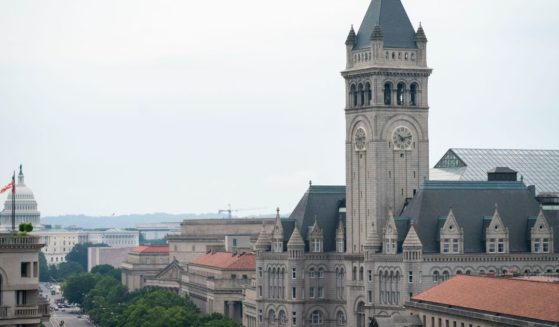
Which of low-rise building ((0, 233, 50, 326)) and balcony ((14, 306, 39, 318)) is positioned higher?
low-rise building ((0, 233, 50, 326))

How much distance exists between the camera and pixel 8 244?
Answer: 106m

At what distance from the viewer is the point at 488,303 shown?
158m

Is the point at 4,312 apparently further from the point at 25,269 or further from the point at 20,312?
the point at 25,269

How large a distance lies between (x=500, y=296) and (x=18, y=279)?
204ft

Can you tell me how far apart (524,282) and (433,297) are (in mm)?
16895

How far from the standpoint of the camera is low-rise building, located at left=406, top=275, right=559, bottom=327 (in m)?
147

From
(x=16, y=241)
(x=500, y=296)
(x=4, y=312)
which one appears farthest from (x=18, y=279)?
(x=500, y=296)

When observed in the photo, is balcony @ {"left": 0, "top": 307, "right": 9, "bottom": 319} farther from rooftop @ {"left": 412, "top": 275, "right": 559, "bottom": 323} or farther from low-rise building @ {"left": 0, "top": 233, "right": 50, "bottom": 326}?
rooftop @ {"left": 412, "top": 275, "right": 559, "bottom": 323}

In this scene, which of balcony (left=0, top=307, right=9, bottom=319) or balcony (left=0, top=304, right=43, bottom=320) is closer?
balcony (left=0, top=307, right=9, bottom=319)

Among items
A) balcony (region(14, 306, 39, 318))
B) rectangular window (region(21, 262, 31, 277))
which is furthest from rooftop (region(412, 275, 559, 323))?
rectangular window (region(21, 262, 31, 277))

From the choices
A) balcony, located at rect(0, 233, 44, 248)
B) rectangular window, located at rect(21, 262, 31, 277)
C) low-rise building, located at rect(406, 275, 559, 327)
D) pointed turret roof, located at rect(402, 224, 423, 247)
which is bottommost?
low-rise building, located at rect(406, 275, 559, 327)

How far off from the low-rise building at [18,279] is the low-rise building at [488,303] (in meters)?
48.8

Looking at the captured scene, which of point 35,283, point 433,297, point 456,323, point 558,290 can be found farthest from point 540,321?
point 35,283

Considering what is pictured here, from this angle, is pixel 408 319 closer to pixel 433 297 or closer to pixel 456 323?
pixel 433 297
